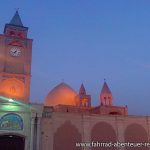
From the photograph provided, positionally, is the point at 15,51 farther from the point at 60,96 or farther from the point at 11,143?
the point at 60,96

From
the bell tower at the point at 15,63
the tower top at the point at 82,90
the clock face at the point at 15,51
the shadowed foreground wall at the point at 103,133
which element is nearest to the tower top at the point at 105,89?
the tower top at the point at 82,90

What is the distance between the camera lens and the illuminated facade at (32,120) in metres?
29.5

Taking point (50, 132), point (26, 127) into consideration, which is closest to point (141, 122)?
point (50, 132)

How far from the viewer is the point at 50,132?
30.8 metres

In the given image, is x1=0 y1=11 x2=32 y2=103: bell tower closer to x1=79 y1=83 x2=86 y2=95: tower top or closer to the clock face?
the clock face

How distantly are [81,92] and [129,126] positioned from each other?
12.4m

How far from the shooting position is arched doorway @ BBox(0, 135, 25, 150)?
30.4 meters

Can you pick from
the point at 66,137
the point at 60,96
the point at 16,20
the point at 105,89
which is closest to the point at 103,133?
the point at 66,137

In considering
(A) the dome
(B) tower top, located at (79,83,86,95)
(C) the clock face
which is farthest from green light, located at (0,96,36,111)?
(B) tower top, located at (79,83,86,95)

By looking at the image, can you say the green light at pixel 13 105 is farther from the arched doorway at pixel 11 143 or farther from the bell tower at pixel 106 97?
the bell tower at pixel 106 97

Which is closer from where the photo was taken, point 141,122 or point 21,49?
point 21,49

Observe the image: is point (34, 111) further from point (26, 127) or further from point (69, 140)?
point (69, 140)

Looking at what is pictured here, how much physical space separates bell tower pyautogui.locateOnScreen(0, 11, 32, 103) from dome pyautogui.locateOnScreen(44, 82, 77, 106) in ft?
36.8

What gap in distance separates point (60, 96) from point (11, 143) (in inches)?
543
